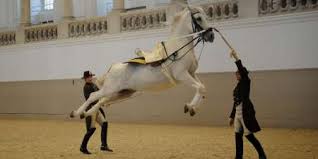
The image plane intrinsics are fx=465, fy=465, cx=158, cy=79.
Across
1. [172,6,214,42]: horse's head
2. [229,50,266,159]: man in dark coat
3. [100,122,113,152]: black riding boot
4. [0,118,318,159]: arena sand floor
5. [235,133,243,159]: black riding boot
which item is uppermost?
[172,6,214,42]: horse's head

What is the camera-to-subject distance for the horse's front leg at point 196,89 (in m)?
6.19

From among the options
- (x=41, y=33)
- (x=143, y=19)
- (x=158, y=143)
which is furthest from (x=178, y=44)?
(x=41, y=33)

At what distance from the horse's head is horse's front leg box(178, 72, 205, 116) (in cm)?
63

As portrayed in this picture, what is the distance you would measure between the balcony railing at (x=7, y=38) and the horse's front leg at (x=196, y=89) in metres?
16.0

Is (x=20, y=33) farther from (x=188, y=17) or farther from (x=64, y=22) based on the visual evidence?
(x=188, y=17)

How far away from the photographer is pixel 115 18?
17422 mm

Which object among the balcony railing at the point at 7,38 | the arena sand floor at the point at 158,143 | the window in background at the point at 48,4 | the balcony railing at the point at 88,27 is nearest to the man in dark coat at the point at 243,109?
the arena sand floor at the point at 158,143

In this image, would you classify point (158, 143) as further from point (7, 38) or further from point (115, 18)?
point (7, 38)

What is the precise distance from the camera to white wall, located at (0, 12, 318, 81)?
42.5 feet

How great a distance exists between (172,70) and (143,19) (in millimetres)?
10275

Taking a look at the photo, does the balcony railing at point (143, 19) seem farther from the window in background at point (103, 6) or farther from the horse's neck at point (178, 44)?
the horse's neck at point (178, 44)

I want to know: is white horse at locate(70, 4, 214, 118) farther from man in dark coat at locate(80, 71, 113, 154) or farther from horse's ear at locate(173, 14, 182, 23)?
man in dark coat at locate(80, 71, 113, 154)

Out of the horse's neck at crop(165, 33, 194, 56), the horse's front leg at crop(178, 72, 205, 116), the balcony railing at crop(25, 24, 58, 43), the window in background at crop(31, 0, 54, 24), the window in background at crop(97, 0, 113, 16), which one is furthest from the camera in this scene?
the window in background at crop(31, 0, 54, 24)

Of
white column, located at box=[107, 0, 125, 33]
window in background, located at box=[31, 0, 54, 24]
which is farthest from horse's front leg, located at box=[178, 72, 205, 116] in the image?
window in background, located at box=[31, 0, 54, 24]
